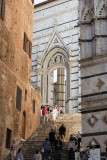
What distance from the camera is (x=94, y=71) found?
12086 millimetres

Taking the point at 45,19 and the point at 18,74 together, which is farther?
the point at 45,19

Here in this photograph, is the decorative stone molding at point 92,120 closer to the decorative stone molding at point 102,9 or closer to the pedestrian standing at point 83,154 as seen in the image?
the pedestrian standing at point 83,154

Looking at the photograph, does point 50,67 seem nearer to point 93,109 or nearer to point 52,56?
point 52,56

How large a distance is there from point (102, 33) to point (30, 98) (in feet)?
34.7

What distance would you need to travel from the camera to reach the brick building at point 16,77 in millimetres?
17797

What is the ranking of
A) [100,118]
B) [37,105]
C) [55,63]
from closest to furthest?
[100,118], [37,105], [55,63]

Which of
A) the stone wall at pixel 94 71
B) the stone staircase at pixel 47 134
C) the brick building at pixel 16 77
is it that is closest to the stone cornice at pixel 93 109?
the stone wall at pixel 94 71

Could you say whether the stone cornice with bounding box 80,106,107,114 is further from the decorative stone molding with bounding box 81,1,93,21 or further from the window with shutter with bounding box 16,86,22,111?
the window with shutter with bounding box 16,86,22,111

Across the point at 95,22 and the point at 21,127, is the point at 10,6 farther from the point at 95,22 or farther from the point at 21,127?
the point at 95,22

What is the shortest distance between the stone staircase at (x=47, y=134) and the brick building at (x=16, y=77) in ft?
2.34

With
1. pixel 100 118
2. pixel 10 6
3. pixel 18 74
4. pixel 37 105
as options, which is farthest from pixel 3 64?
pixel 100 118

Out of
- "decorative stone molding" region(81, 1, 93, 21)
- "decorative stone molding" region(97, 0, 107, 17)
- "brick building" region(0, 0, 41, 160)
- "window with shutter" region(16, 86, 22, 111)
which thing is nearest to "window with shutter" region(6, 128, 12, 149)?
"brick building" region(0, 0, 41, 160)

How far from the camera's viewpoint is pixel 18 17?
68.9ft

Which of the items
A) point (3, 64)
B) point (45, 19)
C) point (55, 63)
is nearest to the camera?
point (3, 64)
